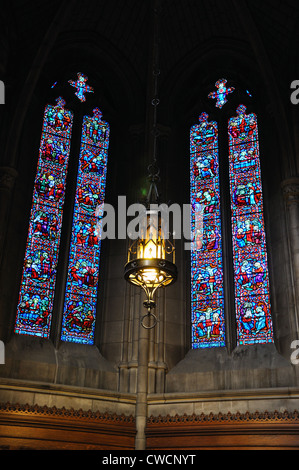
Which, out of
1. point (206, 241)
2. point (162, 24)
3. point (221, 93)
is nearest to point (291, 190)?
point (206, 241)

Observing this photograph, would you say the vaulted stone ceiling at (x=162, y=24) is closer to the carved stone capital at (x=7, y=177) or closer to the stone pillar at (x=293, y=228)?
the carved stone capital at (x=7, y=177)

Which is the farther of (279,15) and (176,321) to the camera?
(279,15)

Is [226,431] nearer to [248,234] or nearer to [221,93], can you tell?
[248,234]

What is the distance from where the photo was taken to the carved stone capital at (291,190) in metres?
11.1

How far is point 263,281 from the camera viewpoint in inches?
439

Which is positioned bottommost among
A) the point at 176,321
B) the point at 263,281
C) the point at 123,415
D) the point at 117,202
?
the point at 123,415

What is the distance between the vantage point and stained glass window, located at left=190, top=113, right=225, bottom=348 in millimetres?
11148

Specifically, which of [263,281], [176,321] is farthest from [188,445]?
[263,281]

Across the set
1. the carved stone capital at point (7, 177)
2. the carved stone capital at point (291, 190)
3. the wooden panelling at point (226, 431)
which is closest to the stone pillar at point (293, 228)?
the carved stone capital at point (291, 190)

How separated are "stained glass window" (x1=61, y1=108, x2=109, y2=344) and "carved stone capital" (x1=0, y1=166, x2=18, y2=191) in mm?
1528

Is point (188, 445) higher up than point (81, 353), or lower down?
lower down

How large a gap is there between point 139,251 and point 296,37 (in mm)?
7758
